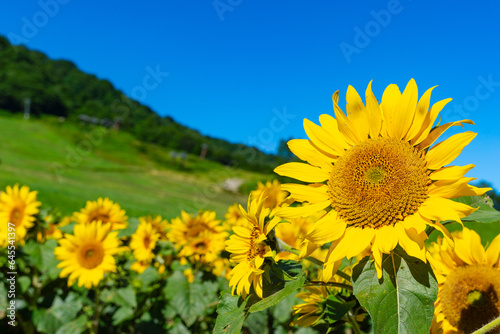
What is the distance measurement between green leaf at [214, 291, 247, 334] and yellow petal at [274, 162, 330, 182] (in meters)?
0.49

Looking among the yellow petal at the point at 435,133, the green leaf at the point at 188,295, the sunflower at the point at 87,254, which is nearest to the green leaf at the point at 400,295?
the yellow petal at the point at 435,133

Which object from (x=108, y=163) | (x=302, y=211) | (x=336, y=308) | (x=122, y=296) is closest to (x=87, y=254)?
(x=122, y=296)

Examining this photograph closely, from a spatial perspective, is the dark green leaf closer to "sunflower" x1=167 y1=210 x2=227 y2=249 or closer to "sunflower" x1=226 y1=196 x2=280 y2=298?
"sunflower" x1=226 y1=196 x2=280 y2=298

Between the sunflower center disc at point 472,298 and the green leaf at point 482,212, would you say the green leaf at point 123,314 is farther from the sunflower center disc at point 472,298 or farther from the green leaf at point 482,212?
the green leaf at point 482,212

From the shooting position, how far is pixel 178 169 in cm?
4597

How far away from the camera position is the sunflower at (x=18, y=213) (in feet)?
10.9

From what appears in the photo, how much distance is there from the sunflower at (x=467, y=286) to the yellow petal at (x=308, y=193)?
0.50m

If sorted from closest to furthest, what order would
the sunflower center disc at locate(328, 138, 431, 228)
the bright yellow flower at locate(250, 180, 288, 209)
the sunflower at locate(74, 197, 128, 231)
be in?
1. the sunflower center disc at locate(328, 138, 431, 228)
2. the bright yellow flower at locate(250, 180, 288, 209)
3. the sunflower at locate(74, 197, 128, 231)

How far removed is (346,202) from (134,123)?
60673mm

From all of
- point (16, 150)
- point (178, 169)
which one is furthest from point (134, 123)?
point (16, 150)

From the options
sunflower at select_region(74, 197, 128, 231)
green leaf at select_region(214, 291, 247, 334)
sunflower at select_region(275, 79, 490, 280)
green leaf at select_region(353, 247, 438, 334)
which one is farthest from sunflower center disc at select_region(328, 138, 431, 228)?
sunflower at select_region(74, 197, 128, 231)

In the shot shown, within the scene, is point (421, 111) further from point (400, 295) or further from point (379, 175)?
point (400, 295)

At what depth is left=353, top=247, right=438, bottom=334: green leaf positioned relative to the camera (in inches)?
39.3

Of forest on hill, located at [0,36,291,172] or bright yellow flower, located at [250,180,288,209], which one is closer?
bright yellow flower, located at [250,180,288,209]
